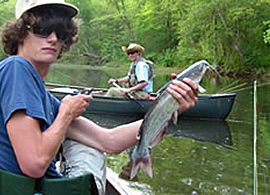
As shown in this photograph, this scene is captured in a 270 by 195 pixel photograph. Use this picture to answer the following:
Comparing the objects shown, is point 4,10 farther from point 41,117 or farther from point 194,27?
point 41,117

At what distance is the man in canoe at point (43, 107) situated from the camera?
4.95 ft

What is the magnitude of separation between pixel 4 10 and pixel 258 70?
28.1 meters

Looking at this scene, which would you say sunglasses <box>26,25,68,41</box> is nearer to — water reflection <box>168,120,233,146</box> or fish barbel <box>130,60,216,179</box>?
Answer: fish barbel <box>130,60,216,179</box>

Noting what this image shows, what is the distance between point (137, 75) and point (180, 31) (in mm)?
18871

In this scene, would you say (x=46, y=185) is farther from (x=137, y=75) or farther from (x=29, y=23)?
(x=137, y=75)

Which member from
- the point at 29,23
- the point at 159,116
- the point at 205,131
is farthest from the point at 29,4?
the point at 205,131

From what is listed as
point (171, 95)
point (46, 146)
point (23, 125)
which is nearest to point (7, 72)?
point (23, 125)

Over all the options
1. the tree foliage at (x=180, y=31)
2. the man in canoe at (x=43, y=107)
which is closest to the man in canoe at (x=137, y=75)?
the tree foliage at (x=180, y=31)

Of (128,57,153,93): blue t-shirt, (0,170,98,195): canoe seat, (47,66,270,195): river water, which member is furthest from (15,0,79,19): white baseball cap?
(128,57,153,93): blue t-shirt

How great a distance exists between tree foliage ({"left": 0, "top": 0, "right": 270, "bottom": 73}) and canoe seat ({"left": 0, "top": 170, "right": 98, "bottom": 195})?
9.50 meters

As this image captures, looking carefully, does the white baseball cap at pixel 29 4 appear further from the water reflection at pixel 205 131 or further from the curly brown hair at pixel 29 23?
the water reflection at pixel 205 131

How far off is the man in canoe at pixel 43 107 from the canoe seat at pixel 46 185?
1.7 inches

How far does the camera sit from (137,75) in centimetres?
856

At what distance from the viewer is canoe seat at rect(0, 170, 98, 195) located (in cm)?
158
